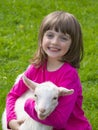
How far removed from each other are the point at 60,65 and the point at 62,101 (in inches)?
14.3

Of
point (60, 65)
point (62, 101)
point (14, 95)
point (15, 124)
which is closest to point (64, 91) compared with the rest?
point (62, 101)

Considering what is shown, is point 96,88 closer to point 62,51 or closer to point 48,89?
point 62,51

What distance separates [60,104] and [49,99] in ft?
0.93

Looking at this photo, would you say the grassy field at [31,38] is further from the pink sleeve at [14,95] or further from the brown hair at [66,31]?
the brown hair at [66,31]

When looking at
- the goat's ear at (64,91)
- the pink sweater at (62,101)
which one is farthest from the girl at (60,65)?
the goat's ear at (64,91)

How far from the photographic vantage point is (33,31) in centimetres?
746

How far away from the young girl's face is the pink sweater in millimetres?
131

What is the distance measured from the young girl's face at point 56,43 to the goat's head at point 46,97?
0.39 metres

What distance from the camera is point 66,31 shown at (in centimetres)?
371

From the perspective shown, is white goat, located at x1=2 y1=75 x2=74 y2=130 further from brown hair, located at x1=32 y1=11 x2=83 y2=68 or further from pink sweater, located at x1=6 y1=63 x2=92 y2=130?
brown hair, located at x1=32 y1=11 x2=83 y2=68

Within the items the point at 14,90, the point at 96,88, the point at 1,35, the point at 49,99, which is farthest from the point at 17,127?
the point at 1,35

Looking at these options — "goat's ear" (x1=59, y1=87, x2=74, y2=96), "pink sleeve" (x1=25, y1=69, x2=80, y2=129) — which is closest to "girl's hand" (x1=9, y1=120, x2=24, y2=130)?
"pink sleeve" (x1=25, y1=69, x2=80, y2=129)

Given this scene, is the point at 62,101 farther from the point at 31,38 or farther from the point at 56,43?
the point at 31,38

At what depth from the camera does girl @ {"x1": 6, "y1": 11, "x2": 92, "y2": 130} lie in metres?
3.61
